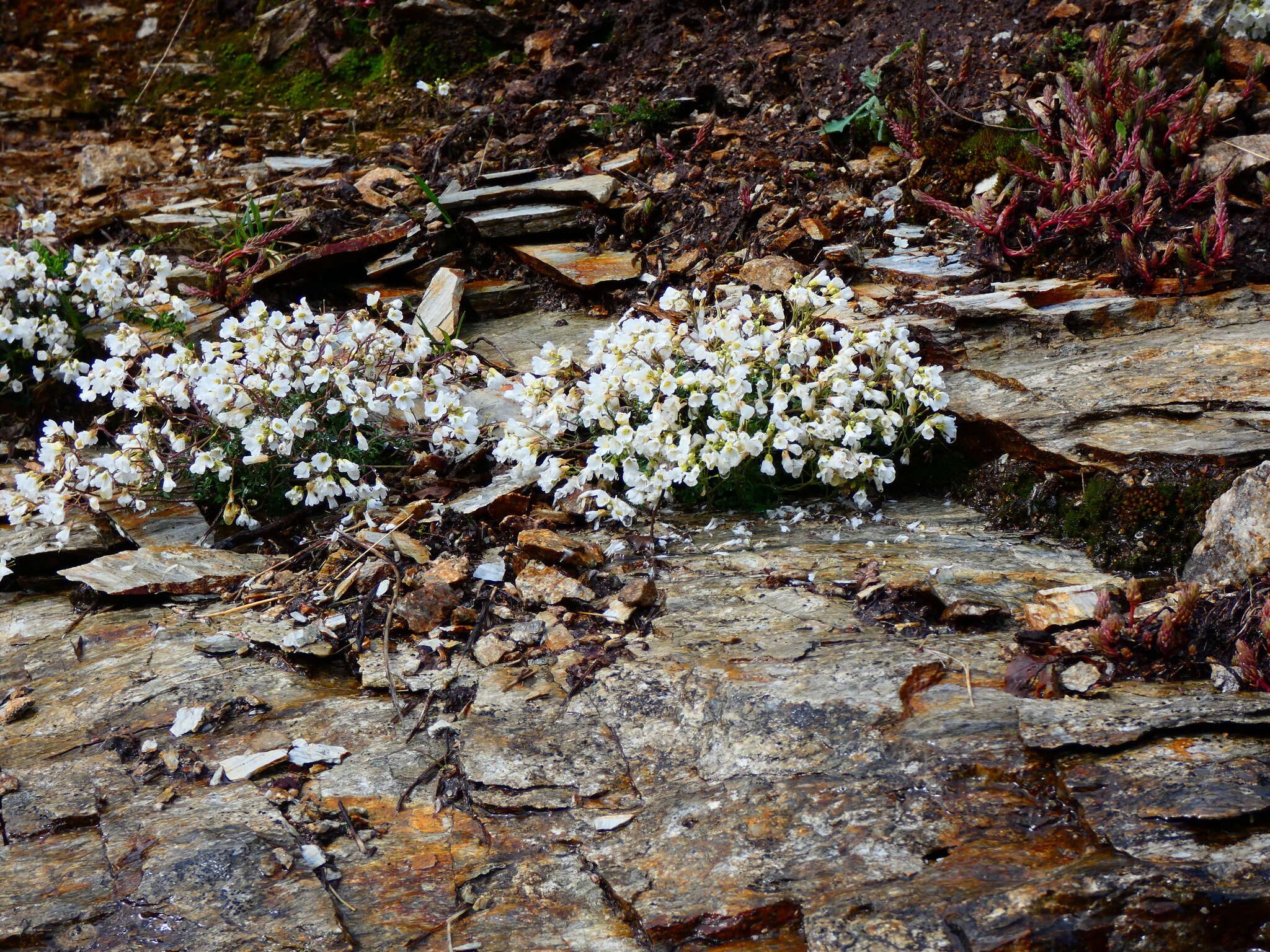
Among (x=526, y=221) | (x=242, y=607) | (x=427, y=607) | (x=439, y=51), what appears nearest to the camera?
(x=427, y=607)

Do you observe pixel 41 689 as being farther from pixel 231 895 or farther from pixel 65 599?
pixel 231 895

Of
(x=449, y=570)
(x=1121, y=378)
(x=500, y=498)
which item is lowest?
(x=449, y=570)

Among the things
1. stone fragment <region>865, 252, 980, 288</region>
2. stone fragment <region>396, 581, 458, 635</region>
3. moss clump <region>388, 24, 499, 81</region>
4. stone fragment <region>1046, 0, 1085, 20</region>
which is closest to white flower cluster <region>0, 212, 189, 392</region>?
stone fragment <region>396, 581, 458, 635</region>

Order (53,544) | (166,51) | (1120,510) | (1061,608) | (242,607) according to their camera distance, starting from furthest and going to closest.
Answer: (166,51)
(53,544)
(242,607)
(1120,510)
(1061,608)

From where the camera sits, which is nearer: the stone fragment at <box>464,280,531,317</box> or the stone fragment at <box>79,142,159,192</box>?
the stone fragment at <box>464,280,531,317</box>

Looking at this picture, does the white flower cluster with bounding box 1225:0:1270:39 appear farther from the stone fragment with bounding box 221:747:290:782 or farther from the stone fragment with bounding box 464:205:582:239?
the stone fragment with bounding box 221:747:290:782

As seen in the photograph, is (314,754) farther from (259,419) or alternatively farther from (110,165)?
(110,165)

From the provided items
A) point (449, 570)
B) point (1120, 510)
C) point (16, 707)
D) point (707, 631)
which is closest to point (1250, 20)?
point (1120, 510)
